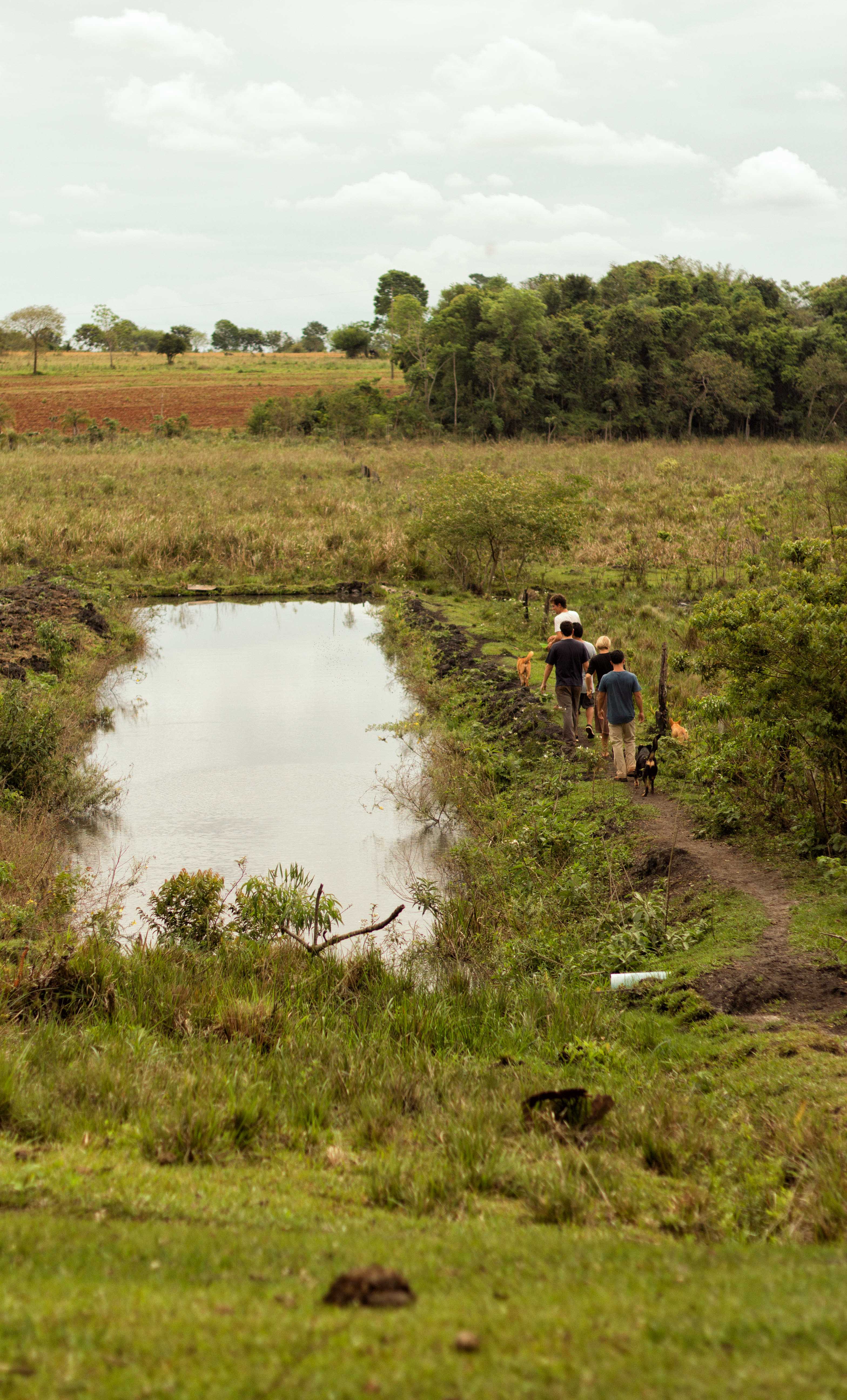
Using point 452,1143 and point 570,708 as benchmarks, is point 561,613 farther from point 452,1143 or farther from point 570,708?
point 452,1143

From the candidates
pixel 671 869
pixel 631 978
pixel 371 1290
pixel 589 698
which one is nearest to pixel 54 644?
pixel 589 698

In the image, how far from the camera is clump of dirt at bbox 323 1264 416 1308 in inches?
126

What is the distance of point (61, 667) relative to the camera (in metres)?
17.5

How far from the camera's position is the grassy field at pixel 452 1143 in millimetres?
2889

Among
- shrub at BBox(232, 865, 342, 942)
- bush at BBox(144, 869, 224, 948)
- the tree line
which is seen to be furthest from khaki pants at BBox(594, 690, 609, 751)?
the tree line

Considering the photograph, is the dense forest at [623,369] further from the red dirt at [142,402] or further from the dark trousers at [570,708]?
the dark trousers at [570,708]

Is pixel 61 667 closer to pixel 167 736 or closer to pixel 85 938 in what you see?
pixel 167 736

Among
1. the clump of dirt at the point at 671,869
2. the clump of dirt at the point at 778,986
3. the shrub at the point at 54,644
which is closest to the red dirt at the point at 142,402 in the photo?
the shrub at the point at 54,644

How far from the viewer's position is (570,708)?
1284cm

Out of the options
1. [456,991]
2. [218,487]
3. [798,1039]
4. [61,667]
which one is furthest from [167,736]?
[218,487]

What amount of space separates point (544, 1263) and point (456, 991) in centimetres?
411

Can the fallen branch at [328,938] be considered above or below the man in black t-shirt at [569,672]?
below

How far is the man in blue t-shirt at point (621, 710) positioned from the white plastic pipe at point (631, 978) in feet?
14.2

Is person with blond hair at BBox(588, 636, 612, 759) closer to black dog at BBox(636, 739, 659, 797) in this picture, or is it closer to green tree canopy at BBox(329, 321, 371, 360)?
black dog at BBox(636, 739, 659, 797)
